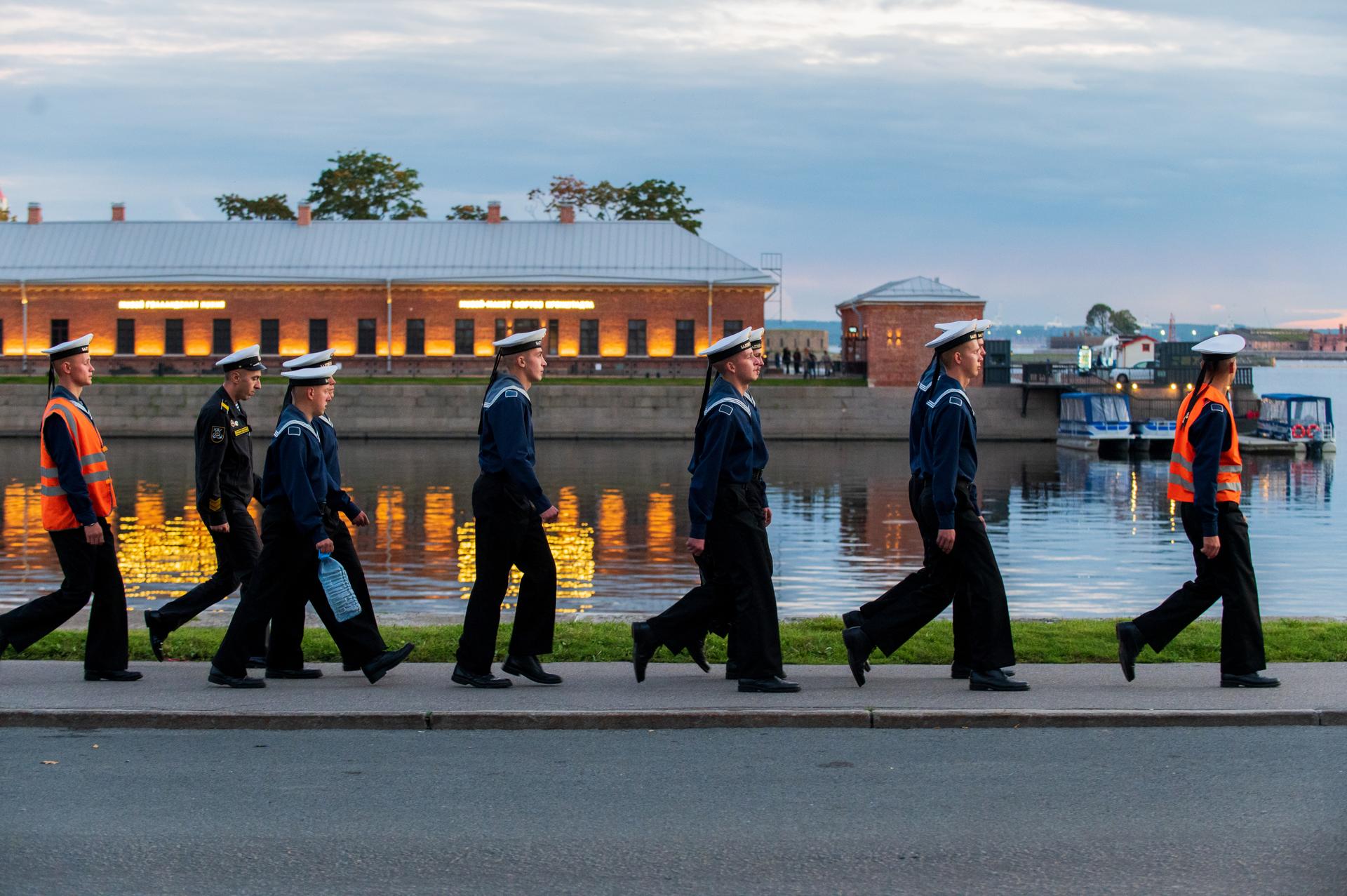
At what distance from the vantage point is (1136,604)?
15562 mm

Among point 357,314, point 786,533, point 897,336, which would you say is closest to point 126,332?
point 357,314

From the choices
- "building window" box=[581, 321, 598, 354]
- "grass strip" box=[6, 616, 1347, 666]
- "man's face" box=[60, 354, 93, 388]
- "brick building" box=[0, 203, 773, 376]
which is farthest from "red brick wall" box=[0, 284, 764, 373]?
"man's face" box=[60, 354, 93, 388]

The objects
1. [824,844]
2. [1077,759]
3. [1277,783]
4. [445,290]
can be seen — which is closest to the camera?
[824,844]

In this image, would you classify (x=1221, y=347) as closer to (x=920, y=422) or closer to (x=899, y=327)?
(x=920, y=422)

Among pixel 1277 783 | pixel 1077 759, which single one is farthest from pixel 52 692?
pixel 1277 783

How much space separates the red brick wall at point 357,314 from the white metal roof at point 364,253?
0.63 metres

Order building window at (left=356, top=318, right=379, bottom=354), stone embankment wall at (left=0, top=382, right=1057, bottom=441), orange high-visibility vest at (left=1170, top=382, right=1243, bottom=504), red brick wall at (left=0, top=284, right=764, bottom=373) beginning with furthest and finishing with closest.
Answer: building window at (left=356, top=318, right=379, bottom=354), red brick wall at (left=0, top=284, right=764, bottom=373), stone embankment wall at (left=0, top=382, right=1057, bottom=441), orange high-visibility vest at (left=1170, top=382, right=1243, bottom=504)

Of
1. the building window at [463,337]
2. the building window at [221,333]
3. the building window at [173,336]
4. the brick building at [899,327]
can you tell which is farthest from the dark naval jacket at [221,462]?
the building window at [173,336]

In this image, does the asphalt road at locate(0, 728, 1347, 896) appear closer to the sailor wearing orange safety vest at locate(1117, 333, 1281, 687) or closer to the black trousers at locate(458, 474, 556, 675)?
the sailor wearing orange safety vest at locate(1117, 333, 1281, 687)

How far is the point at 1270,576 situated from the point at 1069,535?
510cm

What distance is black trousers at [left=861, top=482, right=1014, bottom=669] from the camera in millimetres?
8469

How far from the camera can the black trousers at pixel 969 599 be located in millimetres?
8469

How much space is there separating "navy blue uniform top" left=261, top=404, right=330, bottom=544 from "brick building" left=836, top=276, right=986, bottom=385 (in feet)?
180

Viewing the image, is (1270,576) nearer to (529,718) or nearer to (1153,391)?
(529,718)
